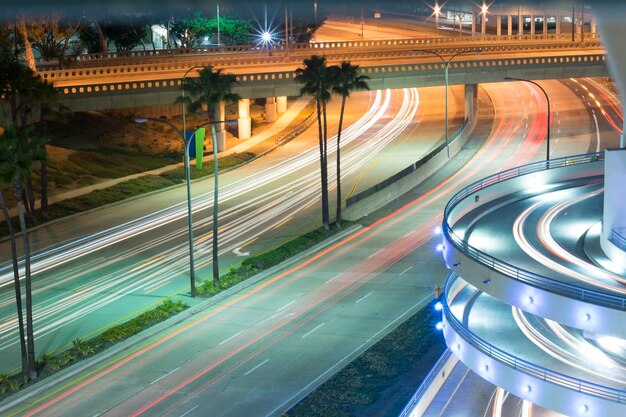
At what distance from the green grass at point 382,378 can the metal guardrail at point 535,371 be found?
11.2 ft

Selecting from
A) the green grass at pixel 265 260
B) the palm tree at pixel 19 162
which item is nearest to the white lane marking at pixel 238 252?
the green grass at pixel 265 260

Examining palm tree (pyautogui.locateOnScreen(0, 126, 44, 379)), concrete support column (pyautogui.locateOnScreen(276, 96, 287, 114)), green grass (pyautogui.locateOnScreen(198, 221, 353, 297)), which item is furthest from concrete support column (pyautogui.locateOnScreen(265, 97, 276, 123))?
palm tree (pyautogui.locateOnScreen(0, 126, 44, 379))

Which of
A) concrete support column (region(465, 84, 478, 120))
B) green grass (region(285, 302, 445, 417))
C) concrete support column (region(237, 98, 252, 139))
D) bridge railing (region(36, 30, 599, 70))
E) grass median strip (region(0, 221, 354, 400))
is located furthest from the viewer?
bridge railing (region(36, 30, 599, 70))

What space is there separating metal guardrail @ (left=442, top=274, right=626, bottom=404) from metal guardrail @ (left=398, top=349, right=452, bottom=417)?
2337 millimetres

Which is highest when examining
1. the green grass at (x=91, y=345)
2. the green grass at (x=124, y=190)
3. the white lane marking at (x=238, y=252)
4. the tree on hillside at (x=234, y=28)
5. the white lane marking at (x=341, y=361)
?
the tree on hillside at (x=234, y=28)

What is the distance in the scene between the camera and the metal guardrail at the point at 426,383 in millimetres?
30388

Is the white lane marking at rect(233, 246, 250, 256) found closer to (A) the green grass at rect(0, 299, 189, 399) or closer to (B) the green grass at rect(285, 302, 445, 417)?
(A) the green grass at rect(0, 299, 189, 399)

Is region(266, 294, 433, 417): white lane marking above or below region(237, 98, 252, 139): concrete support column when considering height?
below

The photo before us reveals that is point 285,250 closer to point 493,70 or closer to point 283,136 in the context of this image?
point 283,136

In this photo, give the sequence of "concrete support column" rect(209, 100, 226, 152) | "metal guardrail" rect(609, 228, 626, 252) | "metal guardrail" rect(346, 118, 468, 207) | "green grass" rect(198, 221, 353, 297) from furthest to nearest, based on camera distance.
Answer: "concrete support column" rect(209, 100, 226, 152) < "metal guardrail" rect(346, 118, 468, 207) < "green grass" rect(198, 221, 353, 297) < "metal guardrail" rect(609, 228, 626, 252)

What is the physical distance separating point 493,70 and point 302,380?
68600 millimetres

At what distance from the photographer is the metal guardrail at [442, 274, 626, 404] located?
2591 centimetres

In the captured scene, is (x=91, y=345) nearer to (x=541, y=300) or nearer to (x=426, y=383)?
(x=426, y=383)

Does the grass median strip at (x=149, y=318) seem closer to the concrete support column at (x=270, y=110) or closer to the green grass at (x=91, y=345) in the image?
the green grass at (x=91, y=345)
